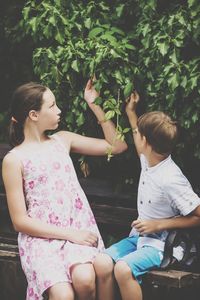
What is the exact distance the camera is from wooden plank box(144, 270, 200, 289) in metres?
4.76

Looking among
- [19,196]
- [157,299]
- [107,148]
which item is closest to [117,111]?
[107,148]

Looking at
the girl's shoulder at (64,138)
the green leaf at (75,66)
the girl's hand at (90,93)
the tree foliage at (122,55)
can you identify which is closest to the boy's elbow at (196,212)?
the tree foliage at (122,55)

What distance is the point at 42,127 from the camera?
17.0 ft

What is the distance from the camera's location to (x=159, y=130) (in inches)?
197

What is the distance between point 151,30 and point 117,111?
0.56 m

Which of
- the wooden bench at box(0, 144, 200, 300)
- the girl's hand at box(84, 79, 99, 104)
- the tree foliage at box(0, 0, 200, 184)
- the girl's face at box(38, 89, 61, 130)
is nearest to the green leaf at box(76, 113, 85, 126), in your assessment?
the tree foliage at box(0, 0, 200, 184)

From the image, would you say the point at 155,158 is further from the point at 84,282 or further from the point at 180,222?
the point at 84,282

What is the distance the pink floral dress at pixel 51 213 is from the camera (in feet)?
16.0

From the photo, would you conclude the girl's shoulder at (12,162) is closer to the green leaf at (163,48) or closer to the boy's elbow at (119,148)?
the boy's elbow at (119,148)

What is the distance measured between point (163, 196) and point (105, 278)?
609 millimetres

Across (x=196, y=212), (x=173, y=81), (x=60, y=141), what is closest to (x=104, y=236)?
(x=60, y=141)

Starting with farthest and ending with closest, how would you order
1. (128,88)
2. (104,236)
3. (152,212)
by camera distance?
1. (104,236)
2. (128,88)
3. (152,212)

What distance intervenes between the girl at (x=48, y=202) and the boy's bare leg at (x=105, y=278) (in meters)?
0.05

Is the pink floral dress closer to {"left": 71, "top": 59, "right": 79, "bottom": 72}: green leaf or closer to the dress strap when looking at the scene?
the dress strap
